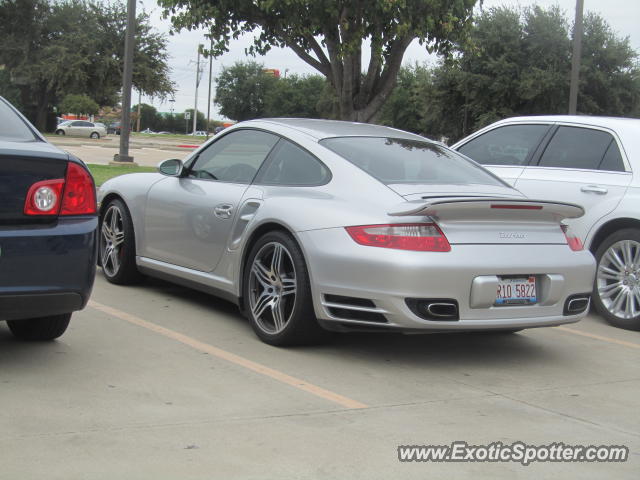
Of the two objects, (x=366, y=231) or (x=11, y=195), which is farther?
(x=366, y=231)

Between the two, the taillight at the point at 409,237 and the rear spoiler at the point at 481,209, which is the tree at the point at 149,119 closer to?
the rear spoiler at the point at 481,209

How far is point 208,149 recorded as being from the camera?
267 inches

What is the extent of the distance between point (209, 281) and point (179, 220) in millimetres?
603

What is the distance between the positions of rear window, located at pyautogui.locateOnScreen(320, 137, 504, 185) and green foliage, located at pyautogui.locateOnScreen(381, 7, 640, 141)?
27814 millimetres

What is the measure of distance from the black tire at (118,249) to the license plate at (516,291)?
3.18 meters

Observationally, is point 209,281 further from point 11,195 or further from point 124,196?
point 11,195

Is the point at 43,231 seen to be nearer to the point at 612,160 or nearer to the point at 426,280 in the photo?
the point at 426,280

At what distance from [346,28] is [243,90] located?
245 feet

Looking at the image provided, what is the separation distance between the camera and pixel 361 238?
503cm

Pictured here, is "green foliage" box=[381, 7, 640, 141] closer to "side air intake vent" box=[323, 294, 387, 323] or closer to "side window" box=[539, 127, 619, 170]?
"side window" box=[539, 127, 619, 170]

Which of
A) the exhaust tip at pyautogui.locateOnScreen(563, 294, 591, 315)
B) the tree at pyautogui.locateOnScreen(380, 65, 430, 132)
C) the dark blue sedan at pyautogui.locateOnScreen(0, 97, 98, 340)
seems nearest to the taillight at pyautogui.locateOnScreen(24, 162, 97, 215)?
the dark blue sedan at pyautogui.locateOnScreen(0, 97, 98, 340)

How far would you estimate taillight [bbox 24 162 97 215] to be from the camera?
452cm

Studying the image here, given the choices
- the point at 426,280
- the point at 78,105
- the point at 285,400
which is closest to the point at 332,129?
the point at 426,280

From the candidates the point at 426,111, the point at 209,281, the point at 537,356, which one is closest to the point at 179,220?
the point at 209,281
